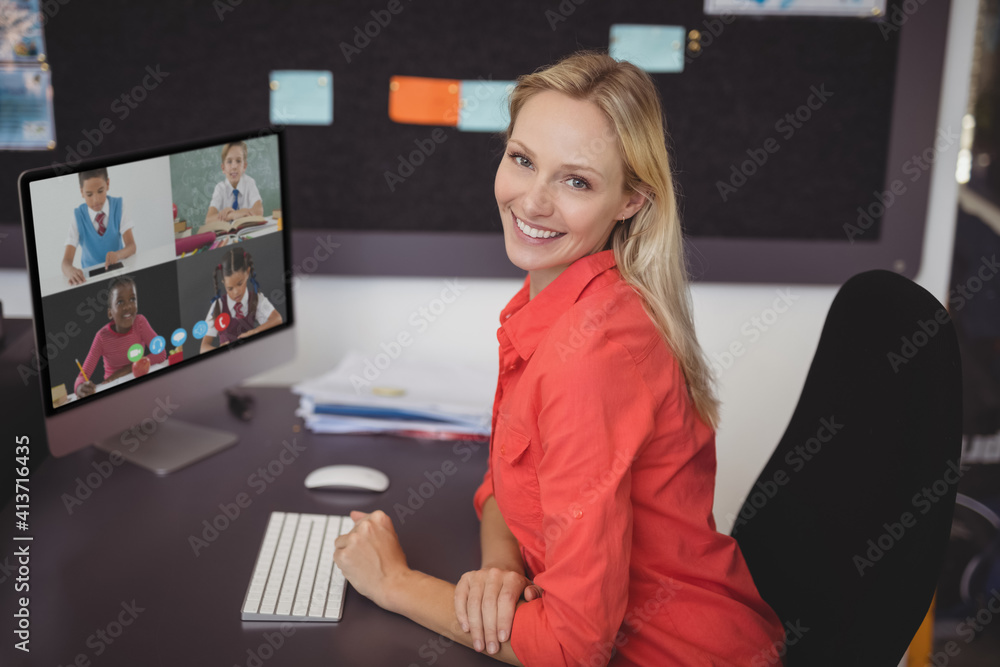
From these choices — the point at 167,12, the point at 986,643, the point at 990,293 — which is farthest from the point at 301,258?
the point at 986,643

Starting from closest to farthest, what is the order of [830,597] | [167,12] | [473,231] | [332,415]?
1. [830,597]
2. [332,415]
3. [167,12]
4. [473,231]

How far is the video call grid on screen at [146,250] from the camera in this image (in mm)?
1062

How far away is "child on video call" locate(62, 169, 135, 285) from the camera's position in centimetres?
108

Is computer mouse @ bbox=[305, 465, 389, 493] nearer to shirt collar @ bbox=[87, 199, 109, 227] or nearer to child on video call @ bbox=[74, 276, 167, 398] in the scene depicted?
child on video call @ bbox=[74, 276, 167, 398]

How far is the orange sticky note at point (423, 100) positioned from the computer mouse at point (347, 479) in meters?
0.67

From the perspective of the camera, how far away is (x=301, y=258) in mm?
1636

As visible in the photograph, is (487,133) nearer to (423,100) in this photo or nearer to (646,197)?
(423,100)

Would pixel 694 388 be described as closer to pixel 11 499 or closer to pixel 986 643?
pixel 11 499

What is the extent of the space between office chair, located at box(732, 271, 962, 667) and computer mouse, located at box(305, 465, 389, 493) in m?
0.50

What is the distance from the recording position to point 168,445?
133cm

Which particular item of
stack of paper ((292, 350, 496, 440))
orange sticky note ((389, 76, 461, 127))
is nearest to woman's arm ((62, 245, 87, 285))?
stack of paper ((292, 350, 496, 440))

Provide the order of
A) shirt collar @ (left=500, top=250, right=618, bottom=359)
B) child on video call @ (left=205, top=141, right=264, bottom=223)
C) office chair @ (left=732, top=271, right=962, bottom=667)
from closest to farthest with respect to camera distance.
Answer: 1. office chair @ (left=732, top=271, right=962, bottom=667)
2. shirt collar @ (left=500, top=250, right=618, bottom=359)
3. child on video call @ (left=205, top=141, right=264, bottom=223)

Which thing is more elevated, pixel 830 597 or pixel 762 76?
pixel 762 76

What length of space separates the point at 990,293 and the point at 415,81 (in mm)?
1256
